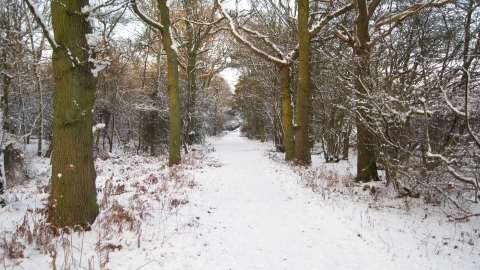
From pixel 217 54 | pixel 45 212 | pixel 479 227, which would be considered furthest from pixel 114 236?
pixel 217 54

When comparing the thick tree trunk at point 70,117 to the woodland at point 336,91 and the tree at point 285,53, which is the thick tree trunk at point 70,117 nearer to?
the woodland at point 336,91

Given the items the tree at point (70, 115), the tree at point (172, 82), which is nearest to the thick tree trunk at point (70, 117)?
the tree at point (70, 115)

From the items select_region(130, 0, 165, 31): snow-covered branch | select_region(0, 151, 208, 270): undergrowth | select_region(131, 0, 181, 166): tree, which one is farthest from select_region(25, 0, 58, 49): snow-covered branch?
select_region(131, 0, 181, 166): tree

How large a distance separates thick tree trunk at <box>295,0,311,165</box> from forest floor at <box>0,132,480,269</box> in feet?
16.8

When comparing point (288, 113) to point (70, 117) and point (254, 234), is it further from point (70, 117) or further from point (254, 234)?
point (70, 117)

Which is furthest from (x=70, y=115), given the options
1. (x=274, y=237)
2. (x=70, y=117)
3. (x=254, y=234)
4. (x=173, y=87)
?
(x=173, y=87)

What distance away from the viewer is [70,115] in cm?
382

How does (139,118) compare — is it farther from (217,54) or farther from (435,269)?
(435,269)

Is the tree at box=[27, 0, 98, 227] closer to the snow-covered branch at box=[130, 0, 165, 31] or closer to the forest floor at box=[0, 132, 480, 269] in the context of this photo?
the forest floor at box=[0, 132, 480, 269]

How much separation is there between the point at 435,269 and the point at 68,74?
17.6 feet

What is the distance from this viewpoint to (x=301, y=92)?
11555 mm

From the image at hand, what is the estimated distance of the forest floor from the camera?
342cm

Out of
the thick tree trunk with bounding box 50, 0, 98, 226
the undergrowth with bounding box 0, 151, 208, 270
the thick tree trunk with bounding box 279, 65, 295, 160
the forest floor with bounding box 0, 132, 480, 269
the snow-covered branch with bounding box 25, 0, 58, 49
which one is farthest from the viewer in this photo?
the thick tree trunk with bounding box 279, 65, 295, 160

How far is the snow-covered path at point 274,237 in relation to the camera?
3576mm
